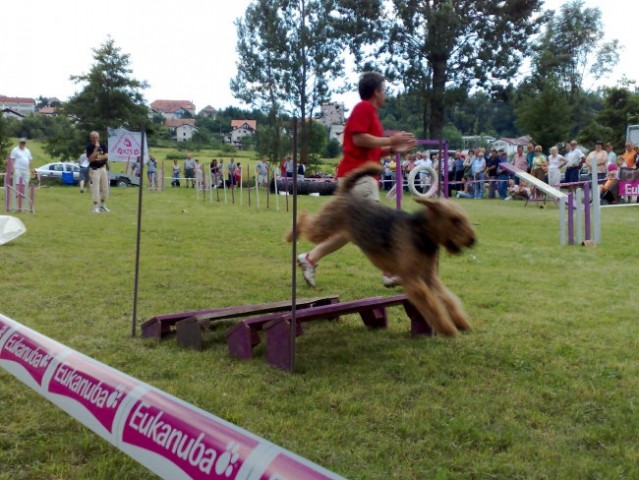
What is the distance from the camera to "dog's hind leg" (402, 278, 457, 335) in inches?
132

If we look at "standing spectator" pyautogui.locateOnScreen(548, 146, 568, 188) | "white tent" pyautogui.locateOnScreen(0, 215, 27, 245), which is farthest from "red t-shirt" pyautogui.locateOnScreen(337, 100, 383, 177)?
"standing spectator" pyautogui.locateOnScreen(548, 146, 568, 188)

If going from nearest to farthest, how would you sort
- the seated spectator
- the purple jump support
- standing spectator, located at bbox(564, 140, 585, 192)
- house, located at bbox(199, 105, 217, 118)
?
the purple jump support
house, located at bbox(199, 105, 217, 118)
standing spectator, located at bbox(564, 140, 585, 192)
the seated spectator

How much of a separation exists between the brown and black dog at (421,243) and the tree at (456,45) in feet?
91.3

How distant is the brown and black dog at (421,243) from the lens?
133 inches

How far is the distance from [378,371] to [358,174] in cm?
132

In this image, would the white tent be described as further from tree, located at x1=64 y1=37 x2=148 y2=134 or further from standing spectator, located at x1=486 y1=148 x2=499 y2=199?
tree, located at x1=64 y1=37 x2=148 y2=134

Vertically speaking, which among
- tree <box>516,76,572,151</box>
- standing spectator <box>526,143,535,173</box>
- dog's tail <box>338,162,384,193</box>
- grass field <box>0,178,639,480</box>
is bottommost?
grass field <box>0,178,639,480</box>

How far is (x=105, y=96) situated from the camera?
121 ft

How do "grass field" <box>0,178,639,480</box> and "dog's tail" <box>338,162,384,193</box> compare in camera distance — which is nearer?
"grass field" <box>0,178,639,480</box>

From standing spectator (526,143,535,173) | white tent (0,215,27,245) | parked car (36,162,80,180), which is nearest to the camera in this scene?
white tent (0,215,27,245)

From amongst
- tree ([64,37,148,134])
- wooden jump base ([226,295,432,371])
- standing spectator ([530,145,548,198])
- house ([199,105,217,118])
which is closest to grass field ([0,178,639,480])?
wooden jump base ([226,295,432,371])

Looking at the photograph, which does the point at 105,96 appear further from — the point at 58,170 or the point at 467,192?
the point at 467,192

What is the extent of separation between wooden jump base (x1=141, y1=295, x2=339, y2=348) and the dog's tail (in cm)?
113

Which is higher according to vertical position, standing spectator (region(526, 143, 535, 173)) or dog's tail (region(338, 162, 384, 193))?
standing spectator (region(526, 143, 535, 173))
